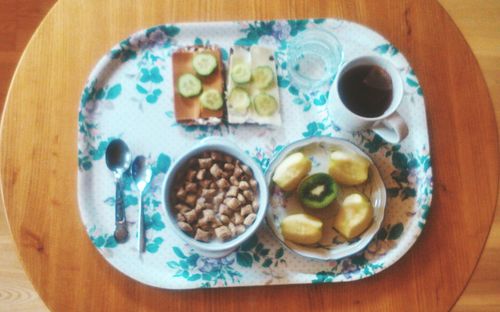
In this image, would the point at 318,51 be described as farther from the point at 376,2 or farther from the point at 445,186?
the point at 445,186

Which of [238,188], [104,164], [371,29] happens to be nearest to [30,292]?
[104,164]

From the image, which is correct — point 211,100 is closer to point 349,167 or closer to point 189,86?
point 189,86

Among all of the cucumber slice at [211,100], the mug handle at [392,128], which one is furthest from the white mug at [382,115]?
the cucumber slice at [211,100]

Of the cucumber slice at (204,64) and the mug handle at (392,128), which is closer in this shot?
the mug handle at (392,128)

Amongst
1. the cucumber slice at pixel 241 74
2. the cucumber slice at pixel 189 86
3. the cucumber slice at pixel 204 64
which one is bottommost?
the cucumber slice at pixel 189 86

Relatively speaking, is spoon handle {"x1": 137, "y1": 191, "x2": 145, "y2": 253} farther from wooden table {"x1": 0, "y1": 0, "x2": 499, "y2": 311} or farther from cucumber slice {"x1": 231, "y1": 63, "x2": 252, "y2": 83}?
cucumber slice {"x1": 231, "y1": 63, "x2": 252, "y2": 83}

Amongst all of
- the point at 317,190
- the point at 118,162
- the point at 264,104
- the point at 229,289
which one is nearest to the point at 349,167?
the point at 317,190

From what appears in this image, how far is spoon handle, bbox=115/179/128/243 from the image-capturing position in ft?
Result: 2.87

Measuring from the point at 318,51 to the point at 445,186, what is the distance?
1.17ft

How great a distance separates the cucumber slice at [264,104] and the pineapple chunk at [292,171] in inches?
4.0

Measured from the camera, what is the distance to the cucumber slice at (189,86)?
0.92 m

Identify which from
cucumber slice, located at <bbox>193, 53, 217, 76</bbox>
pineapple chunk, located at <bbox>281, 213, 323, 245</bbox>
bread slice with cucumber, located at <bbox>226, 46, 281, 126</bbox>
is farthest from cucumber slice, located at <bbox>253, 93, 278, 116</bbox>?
pineapple chunk, located at <bbox>281, 213, 323, 245</bbox>

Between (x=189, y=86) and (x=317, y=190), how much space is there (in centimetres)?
31

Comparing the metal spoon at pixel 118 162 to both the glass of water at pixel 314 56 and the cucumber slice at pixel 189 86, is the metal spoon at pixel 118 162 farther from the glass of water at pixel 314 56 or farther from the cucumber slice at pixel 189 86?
the glass of water at pixel 314 56
